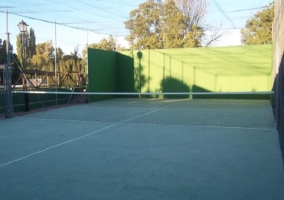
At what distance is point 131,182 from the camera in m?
4.12

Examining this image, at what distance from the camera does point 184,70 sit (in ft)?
58.8

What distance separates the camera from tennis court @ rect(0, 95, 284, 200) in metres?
3.82

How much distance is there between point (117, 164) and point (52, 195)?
4.59 feet

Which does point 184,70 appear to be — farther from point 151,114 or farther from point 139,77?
point 151,114

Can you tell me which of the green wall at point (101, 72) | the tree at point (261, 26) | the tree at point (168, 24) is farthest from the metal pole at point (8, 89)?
the tree at point (261, 26)

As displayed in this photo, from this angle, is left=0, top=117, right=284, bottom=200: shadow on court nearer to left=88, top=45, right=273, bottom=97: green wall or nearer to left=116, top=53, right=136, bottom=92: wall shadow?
left=88, top=45, right=273, bottom=97: green wall

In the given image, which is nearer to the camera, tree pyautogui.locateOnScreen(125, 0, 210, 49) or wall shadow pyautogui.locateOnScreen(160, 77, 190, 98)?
wall shadow pyautogui.locateOnScreen(160, 77, 190, 98)

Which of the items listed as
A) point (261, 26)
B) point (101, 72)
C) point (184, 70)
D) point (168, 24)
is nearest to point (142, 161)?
point (101, 72)

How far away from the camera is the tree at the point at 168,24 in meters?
28.8

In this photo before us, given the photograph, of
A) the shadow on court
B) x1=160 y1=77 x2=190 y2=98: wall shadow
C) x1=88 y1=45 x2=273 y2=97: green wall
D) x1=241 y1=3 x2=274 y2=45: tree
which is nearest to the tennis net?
x1=88 y1=45 x2=273 y2=97: green wall

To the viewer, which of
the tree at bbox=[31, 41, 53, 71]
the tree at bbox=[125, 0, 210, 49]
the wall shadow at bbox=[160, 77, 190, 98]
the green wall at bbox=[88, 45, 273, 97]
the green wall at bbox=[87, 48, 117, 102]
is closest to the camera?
the green wall at bbox=[87, 48, 117, 102]

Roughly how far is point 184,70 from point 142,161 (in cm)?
1325

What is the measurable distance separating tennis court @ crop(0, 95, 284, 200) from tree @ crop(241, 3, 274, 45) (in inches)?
782

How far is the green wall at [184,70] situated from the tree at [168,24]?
31.6 ft
